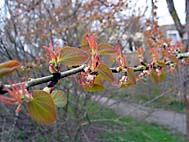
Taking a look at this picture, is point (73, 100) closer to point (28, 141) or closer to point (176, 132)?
point (28, 141)

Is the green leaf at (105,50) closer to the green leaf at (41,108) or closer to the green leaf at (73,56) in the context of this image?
the green leaf at (73,56)

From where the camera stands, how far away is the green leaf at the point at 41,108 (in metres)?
0.40

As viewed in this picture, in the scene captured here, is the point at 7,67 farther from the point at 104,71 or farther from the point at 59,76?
the point at 104,71

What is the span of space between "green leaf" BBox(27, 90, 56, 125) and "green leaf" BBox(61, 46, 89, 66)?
93mm

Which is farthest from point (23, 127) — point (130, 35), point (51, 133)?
point (130, 35)

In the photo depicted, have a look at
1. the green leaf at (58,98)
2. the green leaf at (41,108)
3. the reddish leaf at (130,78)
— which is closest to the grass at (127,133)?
the reddish leaf at (130,78)

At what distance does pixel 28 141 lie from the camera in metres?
3.76

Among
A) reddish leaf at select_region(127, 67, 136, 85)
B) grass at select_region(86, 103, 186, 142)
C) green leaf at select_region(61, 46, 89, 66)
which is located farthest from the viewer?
grass at select_region(86, 103, 186, 142)

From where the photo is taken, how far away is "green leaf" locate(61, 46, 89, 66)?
498mm

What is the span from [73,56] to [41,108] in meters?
0.13

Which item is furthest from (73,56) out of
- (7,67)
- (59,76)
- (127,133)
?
(127,133)

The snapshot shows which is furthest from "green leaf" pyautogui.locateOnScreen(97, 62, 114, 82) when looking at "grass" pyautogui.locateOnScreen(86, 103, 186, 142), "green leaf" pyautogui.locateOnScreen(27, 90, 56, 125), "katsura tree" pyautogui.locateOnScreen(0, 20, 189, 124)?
"grass" pyautogui.locateOnScreen(86, 103, 186, 142)

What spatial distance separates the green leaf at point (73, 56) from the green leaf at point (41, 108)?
93 mm

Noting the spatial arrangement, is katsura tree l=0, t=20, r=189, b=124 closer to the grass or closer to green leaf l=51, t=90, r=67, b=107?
green leaf l=51, t=90, r=67, b=107
